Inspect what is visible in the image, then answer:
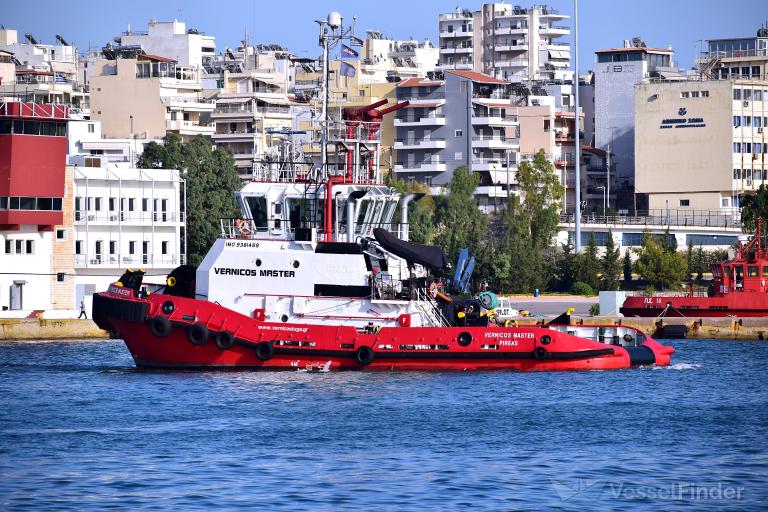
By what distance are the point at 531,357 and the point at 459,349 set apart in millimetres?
1843

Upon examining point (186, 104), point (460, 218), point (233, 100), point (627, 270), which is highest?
point (233, 100)

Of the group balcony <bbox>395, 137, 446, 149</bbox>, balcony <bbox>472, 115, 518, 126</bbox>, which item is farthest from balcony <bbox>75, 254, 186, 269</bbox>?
balcony <bbox>472, 115, 518, 126</bbox>

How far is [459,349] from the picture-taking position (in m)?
35.7

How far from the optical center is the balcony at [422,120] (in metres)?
94.8

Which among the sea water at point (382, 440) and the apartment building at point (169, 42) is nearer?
the sea water at point (382, 440)

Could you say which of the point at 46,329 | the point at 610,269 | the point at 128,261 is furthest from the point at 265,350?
the point at 610,269

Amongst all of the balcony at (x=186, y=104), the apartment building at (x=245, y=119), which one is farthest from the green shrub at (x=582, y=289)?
the balcony at (x=186, y=104)

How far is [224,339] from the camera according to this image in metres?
35.4

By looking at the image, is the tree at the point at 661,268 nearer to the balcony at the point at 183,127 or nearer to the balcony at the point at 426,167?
the balcony at the point at 426,167

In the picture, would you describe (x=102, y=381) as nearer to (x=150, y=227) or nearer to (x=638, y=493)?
(x=638, y=493)

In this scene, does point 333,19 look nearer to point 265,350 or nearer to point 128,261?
point 265,350

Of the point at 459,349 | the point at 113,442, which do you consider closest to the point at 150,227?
the point at 459,349

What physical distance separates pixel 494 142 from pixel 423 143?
14.6ft

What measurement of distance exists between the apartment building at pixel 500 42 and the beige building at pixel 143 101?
35225mm
